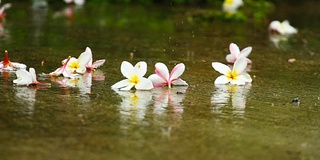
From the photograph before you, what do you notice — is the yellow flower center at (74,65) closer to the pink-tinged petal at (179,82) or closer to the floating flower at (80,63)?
the floating flower at (80,63)

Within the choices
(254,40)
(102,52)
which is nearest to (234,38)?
(254,40)

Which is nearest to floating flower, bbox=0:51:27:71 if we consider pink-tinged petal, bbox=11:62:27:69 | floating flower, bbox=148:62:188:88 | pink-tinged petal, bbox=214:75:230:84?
pink-tinged petal, bbox=11:62:27:69

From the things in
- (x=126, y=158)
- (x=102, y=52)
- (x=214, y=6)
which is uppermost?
(x=214, y=6)

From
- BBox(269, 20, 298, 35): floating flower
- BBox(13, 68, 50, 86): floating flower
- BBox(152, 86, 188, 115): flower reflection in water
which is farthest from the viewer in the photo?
BBox(269, 20, 298, 35): floating flower

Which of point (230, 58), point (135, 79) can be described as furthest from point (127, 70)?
point (230, 58)

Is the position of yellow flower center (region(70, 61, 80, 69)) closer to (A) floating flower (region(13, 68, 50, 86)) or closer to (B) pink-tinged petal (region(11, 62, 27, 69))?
(B) pink-tinged petal (region(11, 62, 27, 69))

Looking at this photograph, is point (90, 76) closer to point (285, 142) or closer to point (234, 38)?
point (285, 142)
